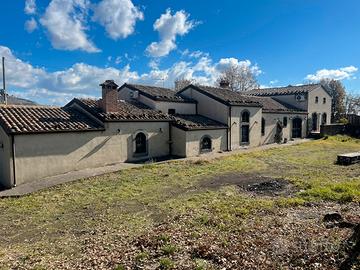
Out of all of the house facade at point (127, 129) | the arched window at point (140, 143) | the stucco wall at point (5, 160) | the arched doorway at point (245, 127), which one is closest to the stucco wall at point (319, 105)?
the house facade at point (127, 129)

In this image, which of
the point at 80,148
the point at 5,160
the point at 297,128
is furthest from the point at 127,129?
the point at 297,128

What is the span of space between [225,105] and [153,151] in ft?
27.7

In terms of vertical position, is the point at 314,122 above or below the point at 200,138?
above

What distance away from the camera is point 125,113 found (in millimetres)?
21047

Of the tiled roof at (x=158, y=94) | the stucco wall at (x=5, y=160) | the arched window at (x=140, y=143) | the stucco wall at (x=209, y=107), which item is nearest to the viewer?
the stucco wall at (x=5, y=160)

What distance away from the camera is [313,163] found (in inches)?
787

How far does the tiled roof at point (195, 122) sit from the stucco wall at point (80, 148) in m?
1.34

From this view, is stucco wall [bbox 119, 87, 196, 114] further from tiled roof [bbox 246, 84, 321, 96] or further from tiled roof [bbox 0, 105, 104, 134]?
tiled roof [bbox 246, 84, 321, 96]

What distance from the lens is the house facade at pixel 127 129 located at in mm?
15531

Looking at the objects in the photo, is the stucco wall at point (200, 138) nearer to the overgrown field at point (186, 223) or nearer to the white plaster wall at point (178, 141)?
the white plaster wall at point (178, 141)

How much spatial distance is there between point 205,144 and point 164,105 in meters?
5.07

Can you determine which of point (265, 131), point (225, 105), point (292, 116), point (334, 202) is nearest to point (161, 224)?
point (334, 202)

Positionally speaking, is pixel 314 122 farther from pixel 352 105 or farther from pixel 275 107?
pixel 352 105

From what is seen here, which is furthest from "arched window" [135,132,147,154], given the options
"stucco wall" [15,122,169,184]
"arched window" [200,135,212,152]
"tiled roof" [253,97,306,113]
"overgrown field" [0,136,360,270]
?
"tiled roof" [253,97,306,113]
